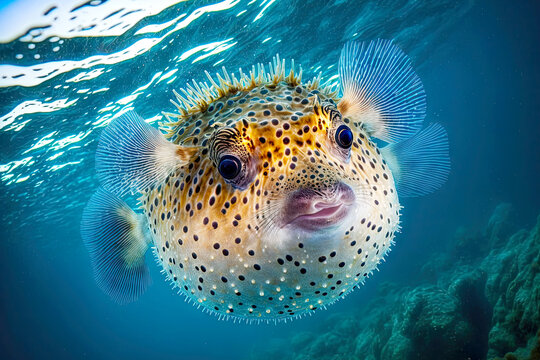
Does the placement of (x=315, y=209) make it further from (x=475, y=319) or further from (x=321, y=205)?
(x=475, y=319)

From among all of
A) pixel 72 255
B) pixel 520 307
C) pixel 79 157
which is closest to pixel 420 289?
pixel 520 307

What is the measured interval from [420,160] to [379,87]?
0.90 m

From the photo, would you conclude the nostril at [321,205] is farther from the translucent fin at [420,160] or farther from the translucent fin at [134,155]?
the translucent fin at [420,160]

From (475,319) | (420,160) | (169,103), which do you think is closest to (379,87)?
(420,160)

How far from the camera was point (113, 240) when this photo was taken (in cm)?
276

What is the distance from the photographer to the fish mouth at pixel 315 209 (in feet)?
4.50

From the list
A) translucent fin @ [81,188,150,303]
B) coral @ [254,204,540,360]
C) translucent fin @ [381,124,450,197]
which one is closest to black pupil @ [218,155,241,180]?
translucent fin @ [81,188,150,303]

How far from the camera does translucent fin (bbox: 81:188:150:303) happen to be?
2.72 meters

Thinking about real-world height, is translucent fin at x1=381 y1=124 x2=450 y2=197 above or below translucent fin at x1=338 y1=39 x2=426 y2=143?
below

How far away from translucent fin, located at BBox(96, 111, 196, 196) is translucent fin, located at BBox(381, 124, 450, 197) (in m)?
1.79

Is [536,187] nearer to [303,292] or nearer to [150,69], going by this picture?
[150,69]

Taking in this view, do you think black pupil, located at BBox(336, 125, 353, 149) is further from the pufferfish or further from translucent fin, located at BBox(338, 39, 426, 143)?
translucent fin, located at BBox(338, 39, 426, 143)

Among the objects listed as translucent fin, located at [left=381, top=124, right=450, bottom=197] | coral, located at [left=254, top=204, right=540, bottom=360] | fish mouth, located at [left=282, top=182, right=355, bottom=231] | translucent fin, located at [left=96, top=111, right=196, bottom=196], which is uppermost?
translucent fin, located at [left=96, top=111, right=196, bottom=196]

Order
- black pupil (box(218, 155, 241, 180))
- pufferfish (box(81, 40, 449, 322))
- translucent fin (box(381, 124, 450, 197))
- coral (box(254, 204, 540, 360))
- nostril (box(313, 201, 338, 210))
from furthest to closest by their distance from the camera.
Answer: coral (box(254, 204, 540, 360)) < translucent fin (box(381, 124, 450, 197)) < black pupil (box(218, 155, 241, 180)) < pufferfish (box(81, 40, 449, 322)) < nostril (box(313, 201, 338, 210))
